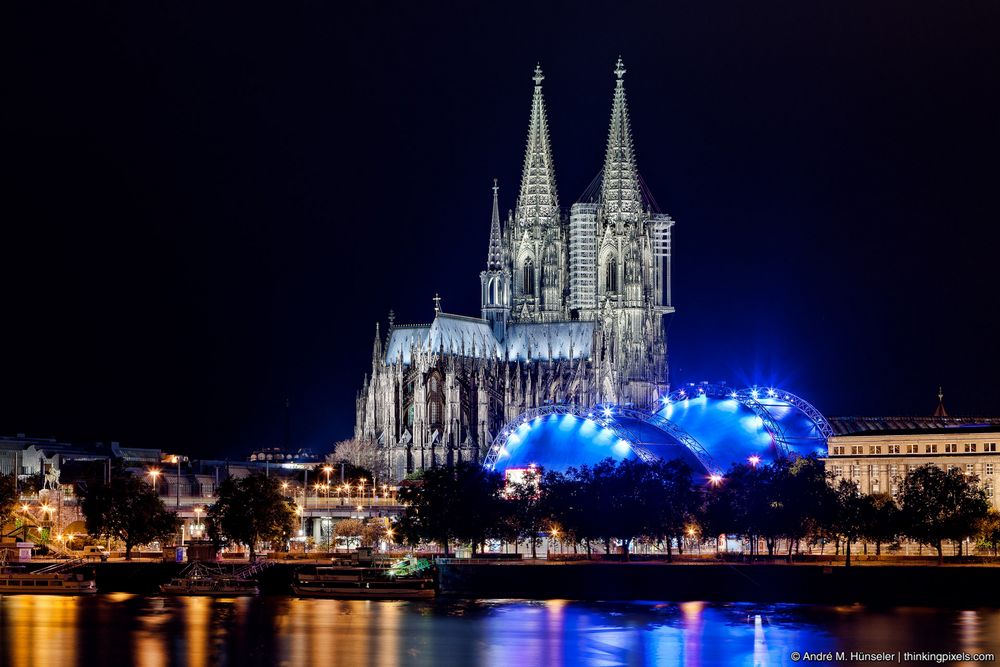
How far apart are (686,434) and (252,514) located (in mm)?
42441

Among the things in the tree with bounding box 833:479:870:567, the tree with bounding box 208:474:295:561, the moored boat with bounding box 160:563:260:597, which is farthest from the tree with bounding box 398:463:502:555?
the tree with bounding box 833:479:870:567

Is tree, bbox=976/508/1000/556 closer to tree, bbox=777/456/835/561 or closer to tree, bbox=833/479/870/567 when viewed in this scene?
tree, bbox=833/479/870/567

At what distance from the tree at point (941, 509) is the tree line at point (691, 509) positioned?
70mm

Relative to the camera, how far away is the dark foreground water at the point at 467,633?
4542 inches

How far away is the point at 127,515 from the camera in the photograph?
170 m

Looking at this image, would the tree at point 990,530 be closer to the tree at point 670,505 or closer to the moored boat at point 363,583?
the tree at point 670,505

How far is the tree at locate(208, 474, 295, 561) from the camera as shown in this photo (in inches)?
6575

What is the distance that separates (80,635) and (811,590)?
152 ft

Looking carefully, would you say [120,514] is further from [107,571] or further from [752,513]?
[752,513]

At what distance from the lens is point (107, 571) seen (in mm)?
159750

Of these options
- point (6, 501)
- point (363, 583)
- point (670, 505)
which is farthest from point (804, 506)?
point (6, 501)

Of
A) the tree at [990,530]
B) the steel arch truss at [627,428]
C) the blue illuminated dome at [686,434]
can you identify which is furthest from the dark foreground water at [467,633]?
the blue illuminated dome at [686,434]

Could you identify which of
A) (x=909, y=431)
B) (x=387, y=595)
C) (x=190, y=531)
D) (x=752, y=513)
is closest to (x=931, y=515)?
(x=752, y=513)

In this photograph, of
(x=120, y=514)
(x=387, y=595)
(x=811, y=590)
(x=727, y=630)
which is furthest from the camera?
(x=120, y=514)
